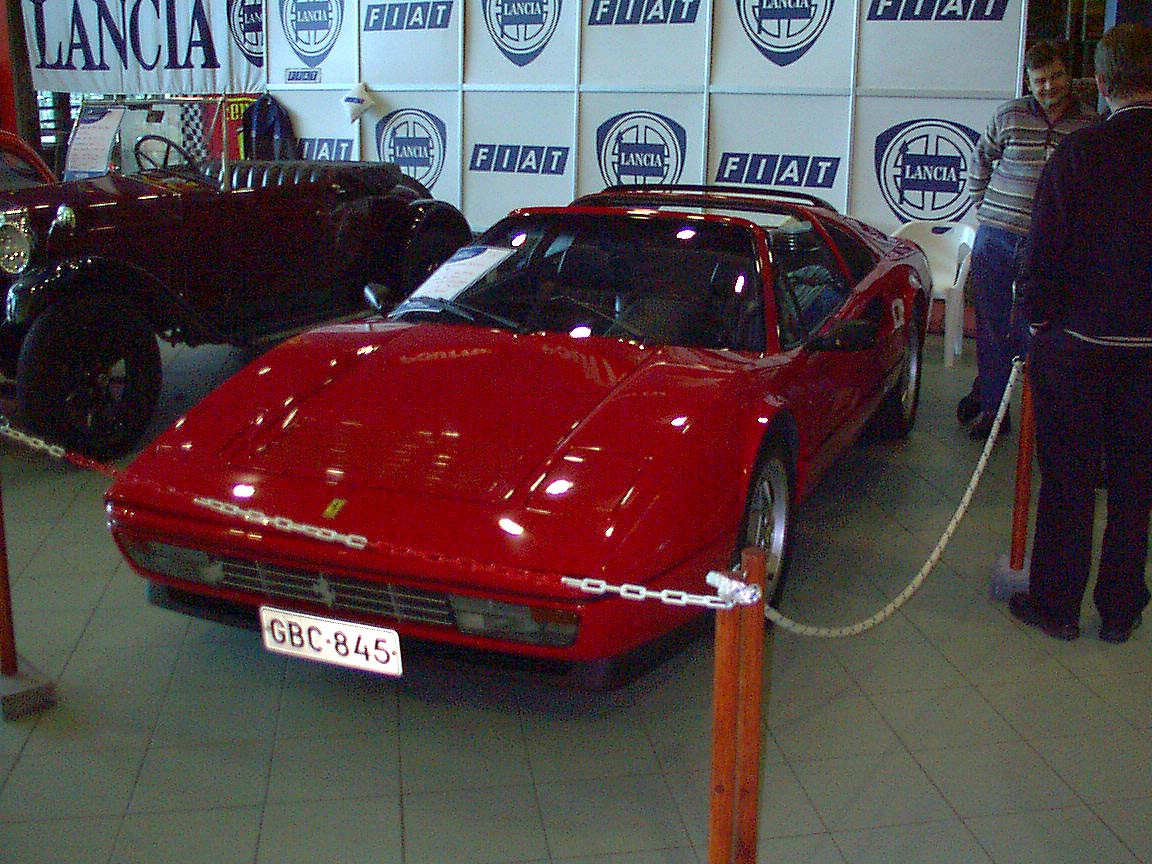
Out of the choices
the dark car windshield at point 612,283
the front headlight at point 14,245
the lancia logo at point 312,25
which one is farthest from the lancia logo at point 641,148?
the dark car windshield at point 612,283

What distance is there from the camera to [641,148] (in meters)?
9.53

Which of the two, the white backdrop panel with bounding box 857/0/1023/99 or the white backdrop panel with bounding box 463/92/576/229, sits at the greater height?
the white backdrop panel with bounding box 857/0/1023/99

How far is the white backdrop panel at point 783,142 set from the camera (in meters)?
8.62

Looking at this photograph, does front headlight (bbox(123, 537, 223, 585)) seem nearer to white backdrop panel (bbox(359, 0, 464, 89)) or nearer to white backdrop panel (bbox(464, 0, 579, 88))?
white backdrop panel (bbox(464, 0, 579, 88))

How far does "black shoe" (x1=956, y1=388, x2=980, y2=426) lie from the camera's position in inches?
235

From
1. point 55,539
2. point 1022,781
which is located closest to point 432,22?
point 55,539

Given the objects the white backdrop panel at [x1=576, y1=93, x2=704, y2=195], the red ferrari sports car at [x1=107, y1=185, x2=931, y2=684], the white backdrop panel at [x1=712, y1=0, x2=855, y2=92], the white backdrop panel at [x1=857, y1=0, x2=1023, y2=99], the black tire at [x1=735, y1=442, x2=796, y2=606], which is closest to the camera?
the red ferrari sports car at [x1=107, y1=185, x2=931, y2=684]

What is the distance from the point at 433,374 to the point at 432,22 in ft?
25.7

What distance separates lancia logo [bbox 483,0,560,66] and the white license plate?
25.9 feet

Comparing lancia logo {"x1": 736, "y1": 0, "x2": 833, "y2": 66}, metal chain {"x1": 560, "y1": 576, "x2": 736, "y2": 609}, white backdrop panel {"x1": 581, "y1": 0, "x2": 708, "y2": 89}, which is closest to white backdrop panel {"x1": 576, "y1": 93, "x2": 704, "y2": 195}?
white backdrop panel {"x1": 581, "y1": 0, "x2": 708, "y2": 89}

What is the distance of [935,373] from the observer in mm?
7195

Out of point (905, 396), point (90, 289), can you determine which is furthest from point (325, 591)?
point (905, 396)

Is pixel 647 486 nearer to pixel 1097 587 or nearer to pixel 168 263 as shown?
pixel 1097 587

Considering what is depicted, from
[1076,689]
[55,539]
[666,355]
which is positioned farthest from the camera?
[55,539]
